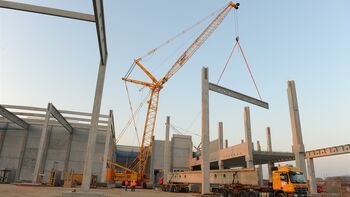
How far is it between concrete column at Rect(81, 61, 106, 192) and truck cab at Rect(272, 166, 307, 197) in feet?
46.1

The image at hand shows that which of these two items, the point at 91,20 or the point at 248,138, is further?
the point at 248,138

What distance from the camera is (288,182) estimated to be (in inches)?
739

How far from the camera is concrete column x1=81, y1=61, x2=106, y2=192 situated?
14946 millimetres

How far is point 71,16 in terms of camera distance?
567 inches

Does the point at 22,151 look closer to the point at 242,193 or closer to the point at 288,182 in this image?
the point at 242,193

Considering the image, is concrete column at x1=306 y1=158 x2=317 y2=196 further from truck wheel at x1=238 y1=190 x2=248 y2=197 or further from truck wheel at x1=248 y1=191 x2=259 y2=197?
truck wheel at x1=248 y1=191 x2=259 y2=197

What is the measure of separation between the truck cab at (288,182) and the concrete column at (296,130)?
12.6 metres

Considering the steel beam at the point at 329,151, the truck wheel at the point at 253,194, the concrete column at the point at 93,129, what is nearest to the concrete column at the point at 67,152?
the concrete column at the point at 93,129

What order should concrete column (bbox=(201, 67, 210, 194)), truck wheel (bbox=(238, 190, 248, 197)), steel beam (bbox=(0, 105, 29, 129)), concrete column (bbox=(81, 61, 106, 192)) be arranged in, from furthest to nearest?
steel beam (bbox=(0, 105, 29, 129)), concrete column (bbox=(201, 67, 210, 194)), truck wheel (bbox=(238, 190, 248, 197)), concrete column (bbox=(81, 61, 106, 192))

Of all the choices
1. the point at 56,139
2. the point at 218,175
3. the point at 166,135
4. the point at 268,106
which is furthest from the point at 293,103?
the point at 56,139

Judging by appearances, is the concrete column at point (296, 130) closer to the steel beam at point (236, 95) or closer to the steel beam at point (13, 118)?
the steel beam at point (236, 95)

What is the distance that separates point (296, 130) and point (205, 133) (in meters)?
15.3

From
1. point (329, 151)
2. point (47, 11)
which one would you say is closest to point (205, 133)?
point (47, 11)

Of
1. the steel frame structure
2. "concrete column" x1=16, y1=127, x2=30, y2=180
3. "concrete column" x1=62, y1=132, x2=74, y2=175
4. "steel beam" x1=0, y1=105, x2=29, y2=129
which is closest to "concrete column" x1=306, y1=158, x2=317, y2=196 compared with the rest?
the steel frame structure
